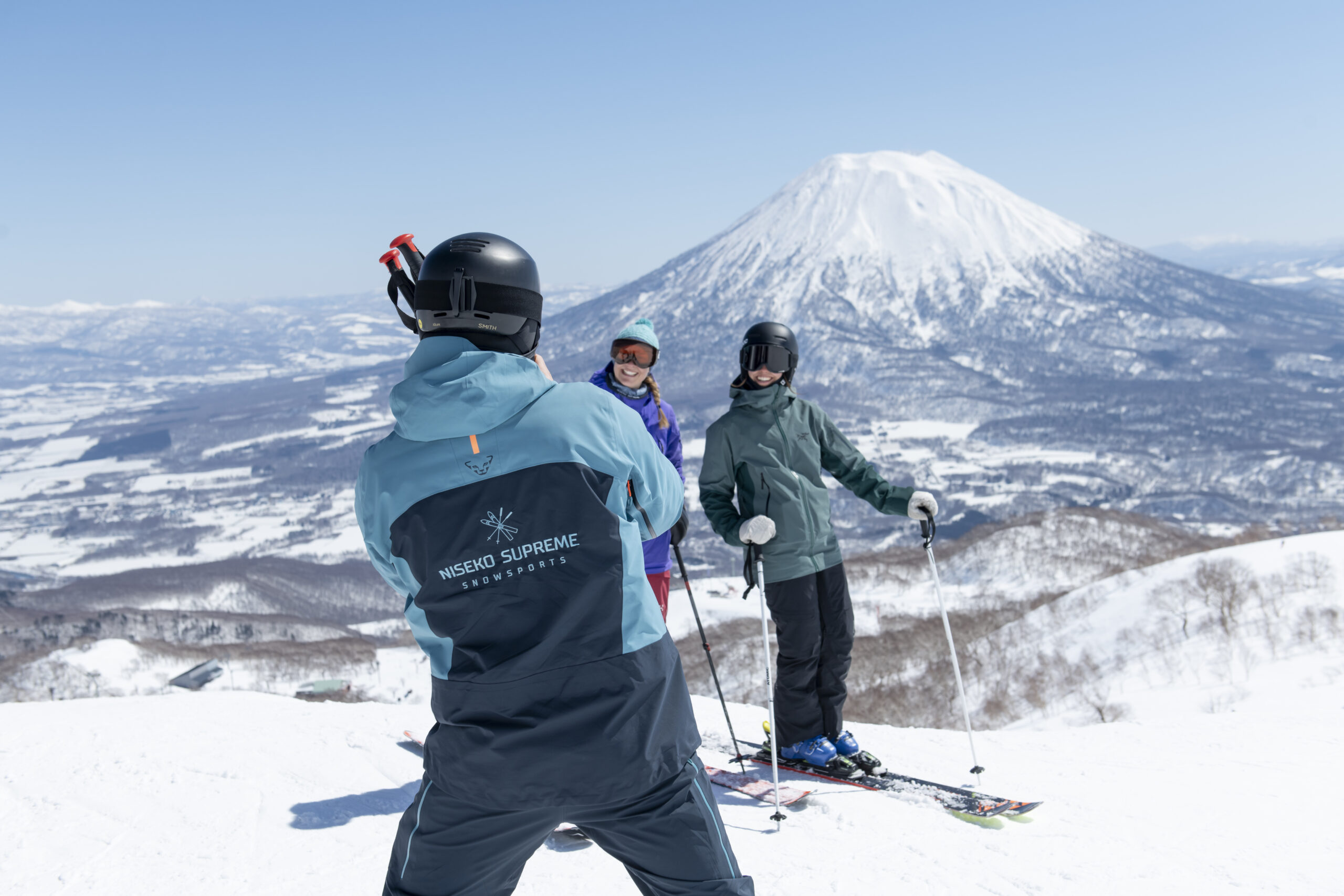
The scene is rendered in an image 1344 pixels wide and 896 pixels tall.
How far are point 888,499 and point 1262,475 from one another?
584ft

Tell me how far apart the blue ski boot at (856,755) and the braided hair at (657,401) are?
2.27 m

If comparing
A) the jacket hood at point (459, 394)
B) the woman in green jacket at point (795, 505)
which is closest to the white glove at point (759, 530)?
the woman in green jacket at point (795, 505)

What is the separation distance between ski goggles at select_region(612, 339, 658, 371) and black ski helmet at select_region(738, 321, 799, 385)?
0.65 meters

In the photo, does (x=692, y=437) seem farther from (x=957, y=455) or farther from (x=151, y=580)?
(x=151, y=580)

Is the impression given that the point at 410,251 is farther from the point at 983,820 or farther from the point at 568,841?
the point at 983,820

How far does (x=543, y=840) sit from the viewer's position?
72.4 inches

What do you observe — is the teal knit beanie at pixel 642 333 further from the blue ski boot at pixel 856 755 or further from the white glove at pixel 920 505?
the blue ski boot at pixel 856 755

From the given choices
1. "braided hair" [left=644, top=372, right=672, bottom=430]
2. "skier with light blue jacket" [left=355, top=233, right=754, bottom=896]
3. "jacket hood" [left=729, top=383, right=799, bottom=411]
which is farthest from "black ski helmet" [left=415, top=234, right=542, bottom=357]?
"braided hair" [left=644, top=372, right=672, bottom=430]

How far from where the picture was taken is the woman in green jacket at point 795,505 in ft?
15.3

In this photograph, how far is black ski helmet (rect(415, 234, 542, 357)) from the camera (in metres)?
1.90

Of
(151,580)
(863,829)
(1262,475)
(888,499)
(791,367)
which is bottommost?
(1262,475)

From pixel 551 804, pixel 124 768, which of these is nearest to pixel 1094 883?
pixel 551 804

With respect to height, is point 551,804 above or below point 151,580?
above

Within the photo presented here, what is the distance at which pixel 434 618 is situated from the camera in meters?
1.81
